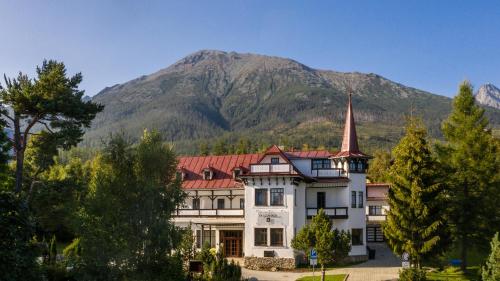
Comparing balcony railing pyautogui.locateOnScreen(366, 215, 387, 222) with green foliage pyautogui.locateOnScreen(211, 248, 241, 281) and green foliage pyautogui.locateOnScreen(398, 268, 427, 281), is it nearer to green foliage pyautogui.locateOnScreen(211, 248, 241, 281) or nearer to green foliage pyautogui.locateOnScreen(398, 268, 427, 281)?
green foliage pyautogui.locateOnScreen(398, 268, 427, 281)

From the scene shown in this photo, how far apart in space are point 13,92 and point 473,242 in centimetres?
2977

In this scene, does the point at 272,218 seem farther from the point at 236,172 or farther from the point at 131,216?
the point at 131,216

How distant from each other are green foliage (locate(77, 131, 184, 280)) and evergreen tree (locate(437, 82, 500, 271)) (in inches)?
744

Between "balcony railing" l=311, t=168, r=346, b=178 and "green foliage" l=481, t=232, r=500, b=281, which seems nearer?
"green foliage" l=481, t=232, r=500, b=281

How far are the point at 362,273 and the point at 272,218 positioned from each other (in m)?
8.12

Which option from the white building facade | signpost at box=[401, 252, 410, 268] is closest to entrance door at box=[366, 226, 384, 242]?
the white building facade

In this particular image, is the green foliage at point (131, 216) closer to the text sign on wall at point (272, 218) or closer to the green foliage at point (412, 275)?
the green foliage at point (412, 275)

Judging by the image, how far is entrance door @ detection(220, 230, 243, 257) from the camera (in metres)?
40.3

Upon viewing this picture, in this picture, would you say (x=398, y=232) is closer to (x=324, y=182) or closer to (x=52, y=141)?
(x=324, y=182)

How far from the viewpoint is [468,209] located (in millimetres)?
31547

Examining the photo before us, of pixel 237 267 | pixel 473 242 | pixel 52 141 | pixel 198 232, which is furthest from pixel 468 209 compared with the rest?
pixel 52 141

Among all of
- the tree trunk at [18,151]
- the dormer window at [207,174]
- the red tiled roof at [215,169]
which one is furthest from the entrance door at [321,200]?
the tree trunk at [18,151]

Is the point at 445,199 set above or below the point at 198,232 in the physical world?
above

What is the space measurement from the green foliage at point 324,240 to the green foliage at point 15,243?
1771cm
